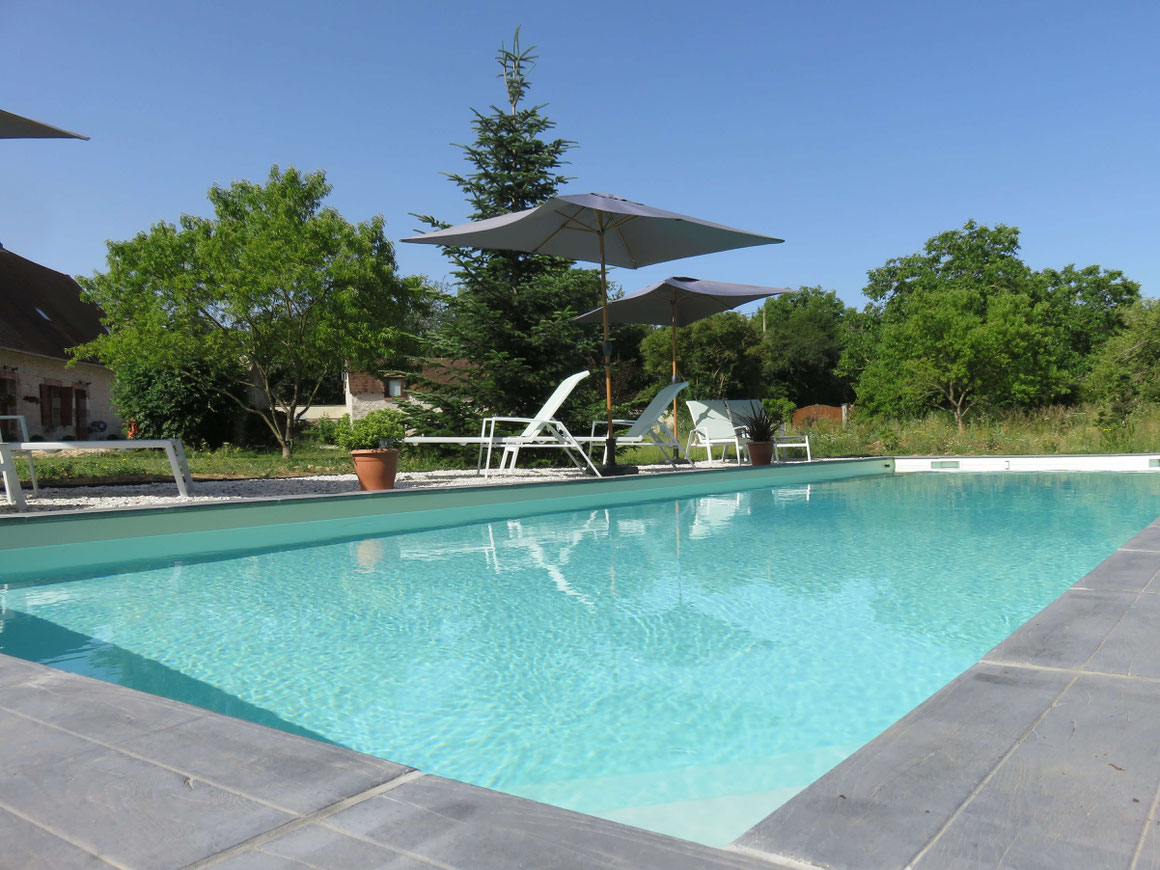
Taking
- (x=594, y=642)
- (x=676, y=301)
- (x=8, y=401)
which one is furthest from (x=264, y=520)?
(x=8, y=401)

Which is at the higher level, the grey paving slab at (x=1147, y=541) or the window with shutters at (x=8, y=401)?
the window with shutters at (x=8, y=401)

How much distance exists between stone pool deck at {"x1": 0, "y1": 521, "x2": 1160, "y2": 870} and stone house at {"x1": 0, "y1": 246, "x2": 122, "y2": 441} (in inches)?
754

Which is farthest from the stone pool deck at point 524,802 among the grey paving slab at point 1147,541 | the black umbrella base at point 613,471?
the black umbrella base at point 613,471

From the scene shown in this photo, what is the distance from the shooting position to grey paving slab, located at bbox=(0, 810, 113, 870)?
89 centimetres

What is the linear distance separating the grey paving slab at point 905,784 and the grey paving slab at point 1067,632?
20 cm

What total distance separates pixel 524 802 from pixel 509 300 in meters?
11.1

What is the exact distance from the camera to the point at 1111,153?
18562 mm

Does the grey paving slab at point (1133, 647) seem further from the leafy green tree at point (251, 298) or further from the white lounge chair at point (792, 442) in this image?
the leafy green tree at point (251, 298)

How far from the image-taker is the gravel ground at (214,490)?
592 centimetres

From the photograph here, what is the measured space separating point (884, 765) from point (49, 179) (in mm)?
22317

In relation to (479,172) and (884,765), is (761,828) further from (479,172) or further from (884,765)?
(479,172)

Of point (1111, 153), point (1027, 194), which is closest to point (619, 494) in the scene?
point (1111, 153)

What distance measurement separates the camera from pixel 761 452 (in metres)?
10.4

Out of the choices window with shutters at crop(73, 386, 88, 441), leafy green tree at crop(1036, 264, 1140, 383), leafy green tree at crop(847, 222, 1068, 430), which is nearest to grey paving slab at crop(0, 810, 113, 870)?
leafy green tree at crop(847, 222, 1068, 430)
